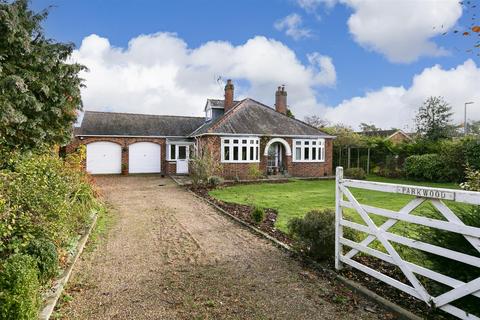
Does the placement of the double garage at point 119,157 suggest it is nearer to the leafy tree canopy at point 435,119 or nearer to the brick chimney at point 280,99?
the brick chimney at point 280,99

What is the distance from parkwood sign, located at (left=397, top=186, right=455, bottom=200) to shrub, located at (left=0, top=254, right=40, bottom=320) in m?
4.48

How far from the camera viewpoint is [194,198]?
46.2ft

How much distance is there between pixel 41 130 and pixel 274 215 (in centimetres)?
772

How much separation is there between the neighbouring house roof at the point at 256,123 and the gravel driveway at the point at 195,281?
1340cm

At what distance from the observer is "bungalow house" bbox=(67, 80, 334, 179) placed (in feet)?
70.6

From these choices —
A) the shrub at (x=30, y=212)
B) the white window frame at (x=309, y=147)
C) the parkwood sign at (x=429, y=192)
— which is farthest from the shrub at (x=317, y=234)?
the white window frame at (x=309, y=147)

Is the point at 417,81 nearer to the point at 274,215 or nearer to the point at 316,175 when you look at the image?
the point at 274,215

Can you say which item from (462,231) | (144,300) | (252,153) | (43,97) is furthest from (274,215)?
(252,153)

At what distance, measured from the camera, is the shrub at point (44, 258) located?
4.64 metres

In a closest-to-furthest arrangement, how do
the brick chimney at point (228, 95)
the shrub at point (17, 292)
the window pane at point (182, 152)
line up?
the shrub at point (17, 292), the brick chimney at point (228, 95), the window pane at point (182, 152)

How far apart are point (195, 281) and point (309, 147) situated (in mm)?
19709

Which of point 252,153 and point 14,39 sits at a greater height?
point 14,39

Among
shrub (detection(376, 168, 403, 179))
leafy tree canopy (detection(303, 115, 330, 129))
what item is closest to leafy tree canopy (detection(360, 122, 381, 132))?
leafy tree canopy (detection(303, 115, 330, 129))

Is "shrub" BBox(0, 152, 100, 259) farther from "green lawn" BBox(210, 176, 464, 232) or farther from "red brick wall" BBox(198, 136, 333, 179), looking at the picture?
"red brick wall" BBox(198, 136, 333, 179)
